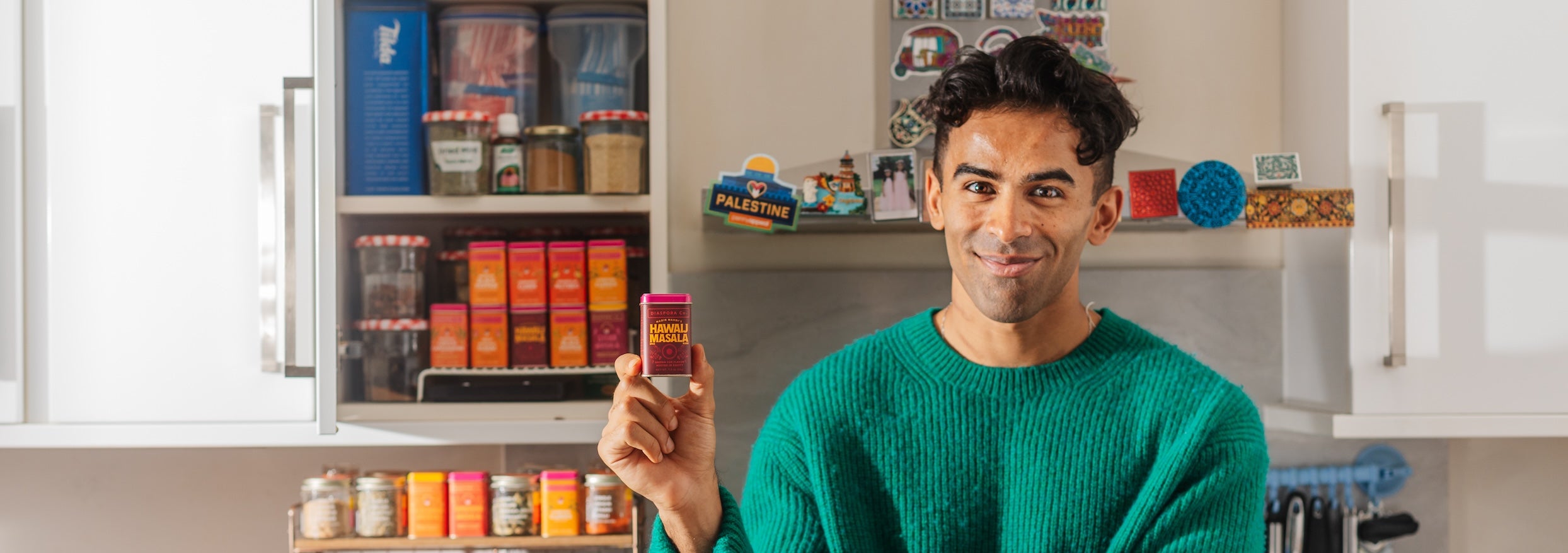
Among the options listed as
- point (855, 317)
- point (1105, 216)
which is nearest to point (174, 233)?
point (855, 317)

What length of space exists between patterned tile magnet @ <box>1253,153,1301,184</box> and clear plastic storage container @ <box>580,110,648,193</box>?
0.90 m

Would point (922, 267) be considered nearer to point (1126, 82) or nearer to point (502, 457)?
point (1126, 82)

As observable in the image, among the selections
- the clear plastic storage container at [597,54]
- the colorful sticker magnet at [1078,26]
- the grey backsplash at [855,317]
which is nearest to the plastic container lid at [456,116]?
the clear plastic storage container at [597,54]

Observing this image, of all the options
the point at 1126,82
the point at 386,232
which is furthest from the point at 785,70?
the point at 386,232

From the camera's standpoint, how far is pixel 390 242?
1494mm

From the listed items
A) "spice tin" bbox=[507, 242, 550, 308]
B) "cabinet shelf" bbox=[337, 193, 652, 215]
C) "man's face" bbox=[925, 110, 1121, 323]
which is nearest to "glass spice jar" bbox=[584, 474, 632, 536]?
"spice tin" bbox=[507, 242, 550, 308]

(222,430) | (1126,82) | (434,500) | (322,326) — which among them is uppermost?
(1126,82)

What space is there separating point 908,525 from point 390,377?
764mm

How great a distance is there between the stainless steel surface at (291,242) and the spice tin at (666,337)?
0.61 metres

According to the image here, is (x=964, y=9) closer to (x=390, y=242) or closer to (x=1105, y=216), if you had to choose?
(x=1105, y=216)

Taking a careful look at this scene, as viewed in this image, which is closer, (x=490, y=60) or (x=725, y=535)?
(x=725, y=535)

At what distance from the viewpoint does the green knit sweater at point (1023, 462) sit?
3.93 feet

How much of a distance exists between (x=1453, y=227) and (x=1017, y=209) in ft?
2.59

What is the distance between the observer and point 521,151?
4.94ft
